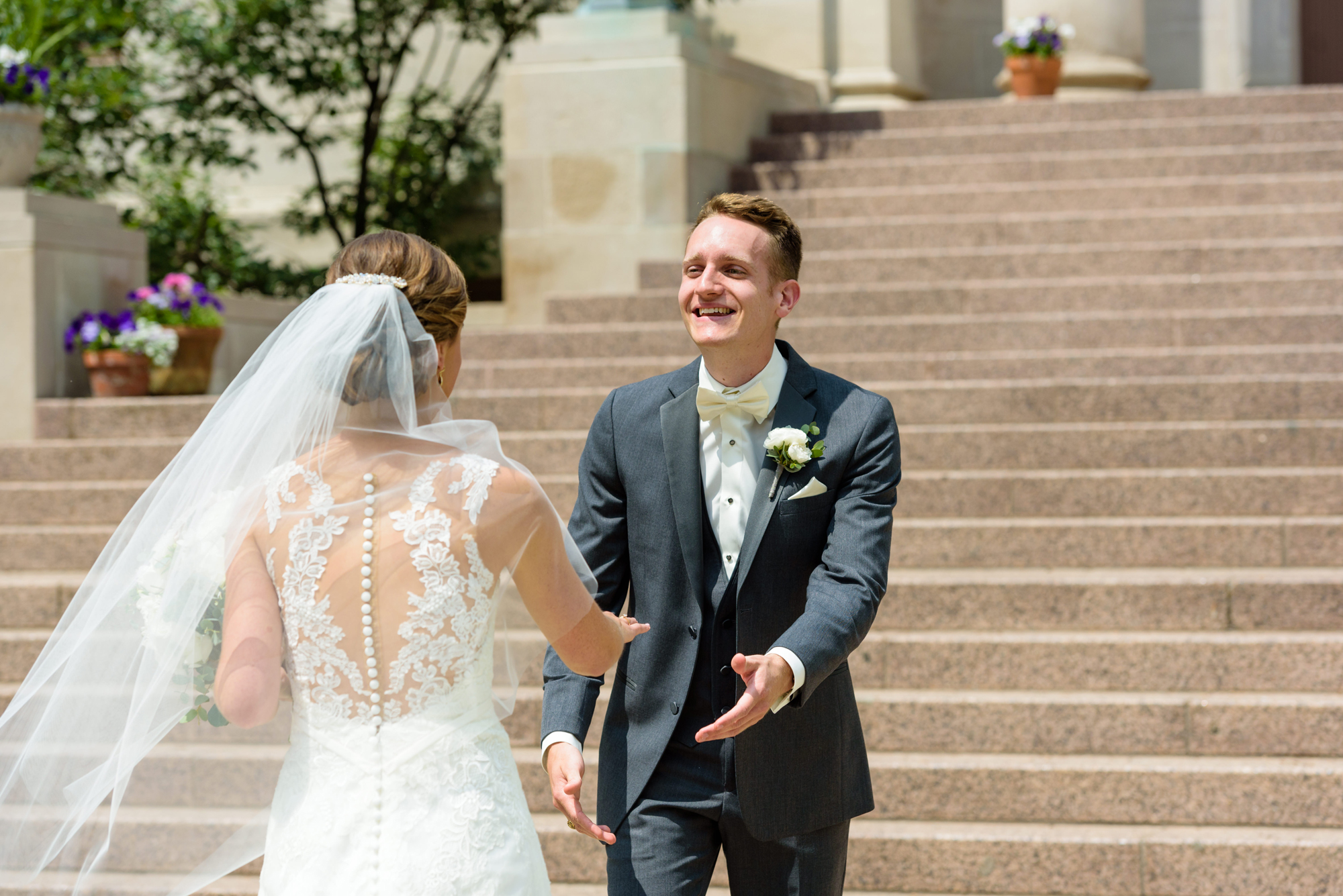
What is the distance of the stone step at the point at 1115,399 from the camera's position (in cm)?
651

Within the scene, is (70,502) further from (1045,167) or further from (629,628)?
(1045,167)

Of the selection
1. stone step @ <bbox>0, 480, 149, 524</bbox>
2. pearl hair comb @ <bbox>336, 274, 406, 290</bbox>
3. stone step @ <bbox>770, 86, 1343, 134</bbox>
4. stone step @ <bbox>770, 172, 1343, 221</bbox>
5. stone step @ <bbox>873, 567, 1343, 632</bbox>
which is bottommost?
stone step @ <bbox>873, 567, 1343, 632</bbox>

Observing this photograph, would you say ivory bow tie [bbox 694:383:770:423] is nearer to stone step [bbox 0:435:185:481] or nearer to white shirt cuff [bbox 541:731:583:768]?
white shirt cuff [bbox 541:731:583:768]

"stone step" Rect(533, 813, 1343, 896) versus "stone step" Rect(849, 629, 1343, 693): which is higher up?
"stone step" Rect(849, 629, 1343, 693)

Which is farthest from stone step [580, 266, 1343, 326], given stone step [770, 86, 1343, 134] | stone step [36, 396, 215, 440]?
stone step [36, 396, 215, 440]

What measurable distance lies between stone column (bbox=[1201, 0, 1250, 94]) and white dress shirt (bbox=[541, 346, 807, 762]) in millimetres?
11484

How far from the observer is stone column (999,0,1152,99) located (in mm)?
11336

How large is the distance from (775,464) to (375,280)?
→ 2.79ft

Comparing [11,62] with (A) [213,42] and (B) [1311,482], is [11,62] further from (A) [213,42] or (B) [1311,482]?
(B) [1311,482]

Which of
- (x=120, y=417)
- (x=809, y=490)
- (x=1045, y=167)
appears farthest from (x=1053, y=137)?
(x=809, y=490)

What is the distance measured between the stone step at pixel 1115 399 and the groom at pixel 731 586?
385 centimetres

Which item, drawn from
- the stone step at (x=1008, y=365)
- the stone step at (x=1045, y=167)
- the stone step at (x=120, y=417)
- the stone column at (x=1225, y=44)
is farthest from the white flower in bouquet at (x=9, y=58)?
the stone column at (x=1225, y=44)

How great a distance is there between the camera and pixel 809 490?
2.74 m

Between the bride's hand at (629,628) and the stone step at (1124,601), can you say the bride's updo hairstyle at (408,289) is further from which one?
the stone step at (1124,601)
